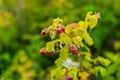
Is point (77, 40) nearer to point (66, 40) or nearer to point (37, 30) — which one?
point (66, 40)

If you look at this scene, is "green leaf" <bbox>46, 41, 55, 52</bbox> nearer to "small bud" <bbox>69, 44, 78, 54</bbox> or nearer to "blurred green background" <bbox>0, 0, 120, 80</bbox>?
"small bud" <bbox>69, 44, 78, 54</bbox>

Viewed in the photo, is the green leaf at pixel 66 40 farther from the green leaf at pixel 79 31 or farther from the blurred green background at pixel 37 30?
the blurred green background at pixel 37 30

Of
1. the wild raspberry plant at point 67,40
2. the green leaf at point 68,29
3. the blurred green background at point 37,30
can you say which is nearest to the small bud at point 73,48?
the wild raspberry plant at point 67,40

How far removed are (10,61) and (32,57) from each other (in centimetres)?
23

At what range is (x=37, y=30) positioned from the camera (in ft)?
16.8

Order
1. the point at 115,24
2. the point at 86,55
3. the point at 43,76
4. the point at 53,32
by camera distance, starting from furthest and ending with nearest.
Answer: the point at 115,24 < the point at 43,76 < the point at 86,55 < the point at 53,32

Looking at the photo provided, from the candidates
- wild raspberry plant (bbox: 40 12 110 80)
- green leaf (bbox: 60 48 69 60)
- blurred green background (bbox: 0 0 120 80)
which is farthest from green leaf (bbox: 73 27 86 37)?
blurred green background (bbox: 0 0 120 80)

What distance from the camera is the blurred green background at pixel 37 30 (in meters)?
4.70

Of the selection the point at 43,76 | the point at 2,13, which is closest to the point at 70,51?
the point at 43,76

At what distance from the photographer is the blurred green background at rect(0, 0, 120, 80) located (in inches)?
185

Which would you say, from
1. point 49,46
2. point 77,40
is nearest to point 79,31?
point 77,40

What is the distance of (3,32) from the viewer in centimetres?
501

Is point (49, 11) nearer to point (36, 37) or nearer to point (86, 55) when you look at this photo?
point (36, 37)

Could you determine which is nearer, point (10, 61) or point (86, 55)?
point (86, 55)
